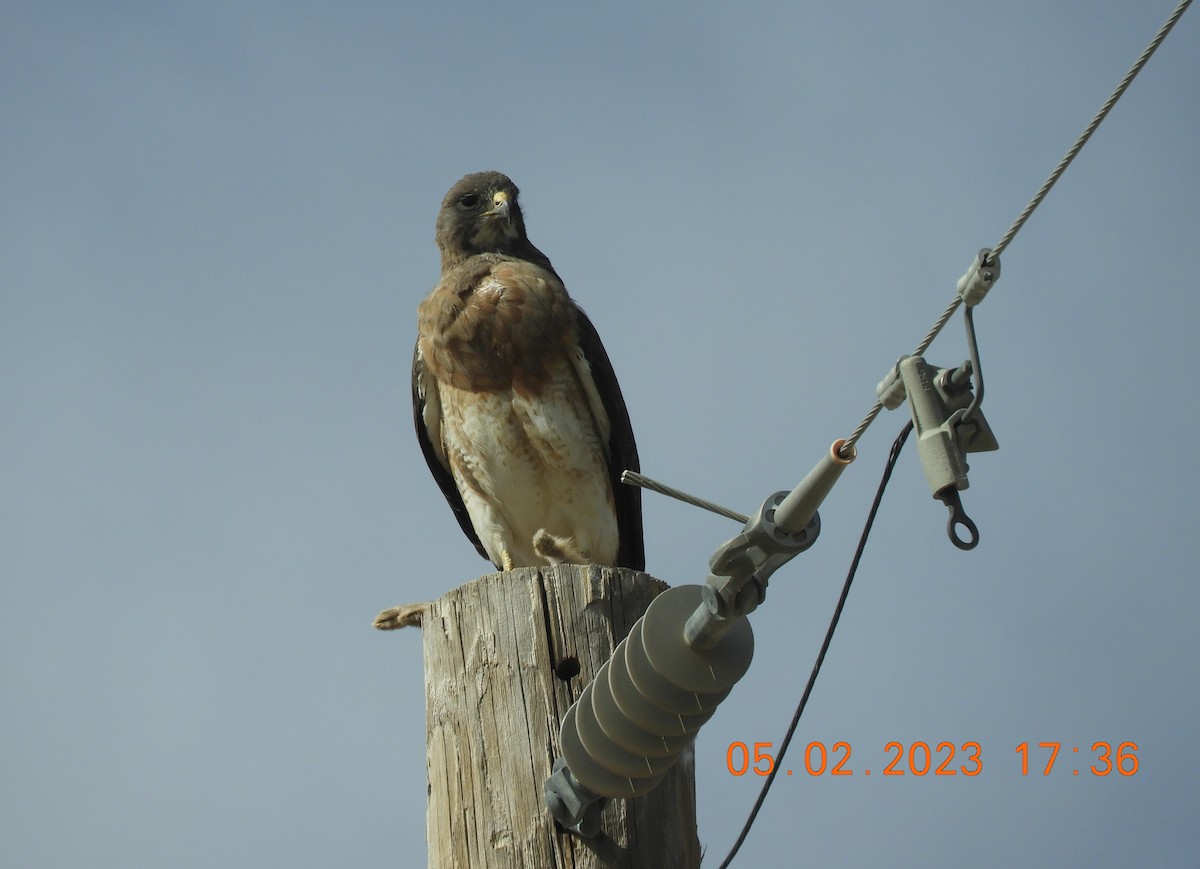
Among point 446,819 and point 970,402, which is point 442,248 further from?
point 970,402

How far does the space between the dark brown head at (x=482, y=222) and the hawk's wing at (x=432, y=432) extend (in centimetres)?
79

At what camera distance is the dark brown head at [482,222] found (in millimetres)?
7016

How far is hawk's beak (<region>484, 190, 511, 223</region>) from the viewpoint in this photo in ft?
23.1

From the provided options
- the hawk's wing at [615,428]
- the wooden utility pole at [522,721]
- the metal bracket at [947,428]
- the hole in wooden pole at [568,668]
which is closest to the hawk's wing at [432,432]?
the hawk's wing at [615,428]

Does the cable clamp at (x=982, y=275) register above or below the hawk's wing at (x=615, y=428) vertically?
below

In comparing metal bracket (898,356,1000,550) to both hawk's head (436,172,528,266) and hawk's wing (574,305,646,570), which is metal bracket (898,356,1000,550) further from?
hawk's head (436,172,528,266)

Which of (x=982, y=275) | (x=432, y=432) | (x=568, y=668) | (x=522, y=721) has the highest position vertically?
(x=432, y=432)

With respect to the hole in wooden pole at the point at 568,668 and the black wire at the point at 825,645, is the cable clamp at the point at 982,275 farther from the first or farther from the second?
the hole in wooden pole at the point at 568,668

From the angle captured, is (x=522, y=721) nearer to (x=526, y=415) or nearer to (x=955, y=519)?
(x=955, y=519)

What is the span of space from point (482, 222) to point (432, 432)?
1218 millimetres

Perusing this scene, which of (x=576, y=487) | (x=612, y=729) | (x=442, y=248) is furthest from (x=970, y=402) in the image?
(x=442, y=248)

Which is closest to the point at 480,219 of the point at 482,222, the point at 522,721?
the point at 482,222

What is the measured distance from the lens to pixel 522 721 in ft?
10.9

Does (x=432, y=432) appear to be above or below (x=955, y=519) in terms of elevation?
above
